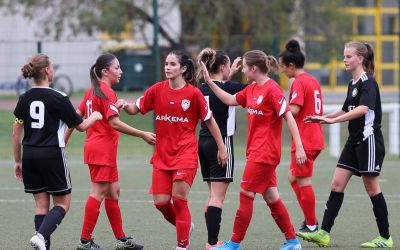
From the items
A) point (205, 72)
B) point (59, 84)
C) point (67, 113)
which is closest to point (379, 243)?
point (205, 72)

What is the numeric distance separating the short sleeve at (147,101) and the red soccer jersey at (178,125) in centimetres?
12

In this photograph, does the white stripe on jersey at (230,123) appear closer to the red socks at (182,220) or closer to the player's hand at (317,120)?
the player's hand at (317,120)

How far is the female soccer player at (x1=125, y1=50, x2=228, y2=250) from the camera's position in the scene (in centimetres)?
802

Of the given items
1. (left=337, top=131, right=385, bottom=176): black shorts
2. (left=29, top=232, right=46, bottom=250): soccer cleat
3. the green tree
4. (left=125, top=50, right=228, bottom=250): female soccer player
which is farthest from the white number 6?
the green tree

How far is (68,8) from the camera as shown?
22344 millimetres

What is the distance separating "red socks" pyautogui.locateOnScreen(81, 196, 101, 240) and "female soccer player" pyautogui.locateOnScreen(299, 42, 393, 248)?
6.33 feet

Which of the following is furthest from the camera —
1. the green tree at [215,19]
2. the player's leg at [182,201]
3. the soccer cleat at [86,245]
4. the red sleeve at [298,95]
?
the green tree at [215,19]

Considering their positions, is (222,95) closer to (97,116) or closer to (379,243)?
(97,116)

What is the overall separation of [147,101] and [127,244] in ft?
4.18

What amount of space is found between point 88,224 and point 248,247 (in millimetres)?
1471

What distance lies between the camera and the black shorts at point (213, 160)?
8570mm

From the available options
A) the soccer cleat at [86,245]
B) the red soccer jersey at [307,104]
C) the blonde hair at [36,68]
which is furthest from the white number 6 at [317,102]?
the blonde hair at [36,68]

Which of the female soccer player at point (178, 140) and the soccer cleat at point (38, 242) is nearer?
the soccer cleat at point (38, 242)

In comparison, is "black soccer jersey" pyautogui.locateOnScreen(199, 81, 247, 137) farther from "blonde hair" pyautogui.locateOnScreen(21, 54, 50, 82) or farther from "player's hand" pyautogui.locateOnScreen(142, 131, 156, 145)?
"blonde hair" pyautogui.locateOnScreen(21, 54, 50, 82)
